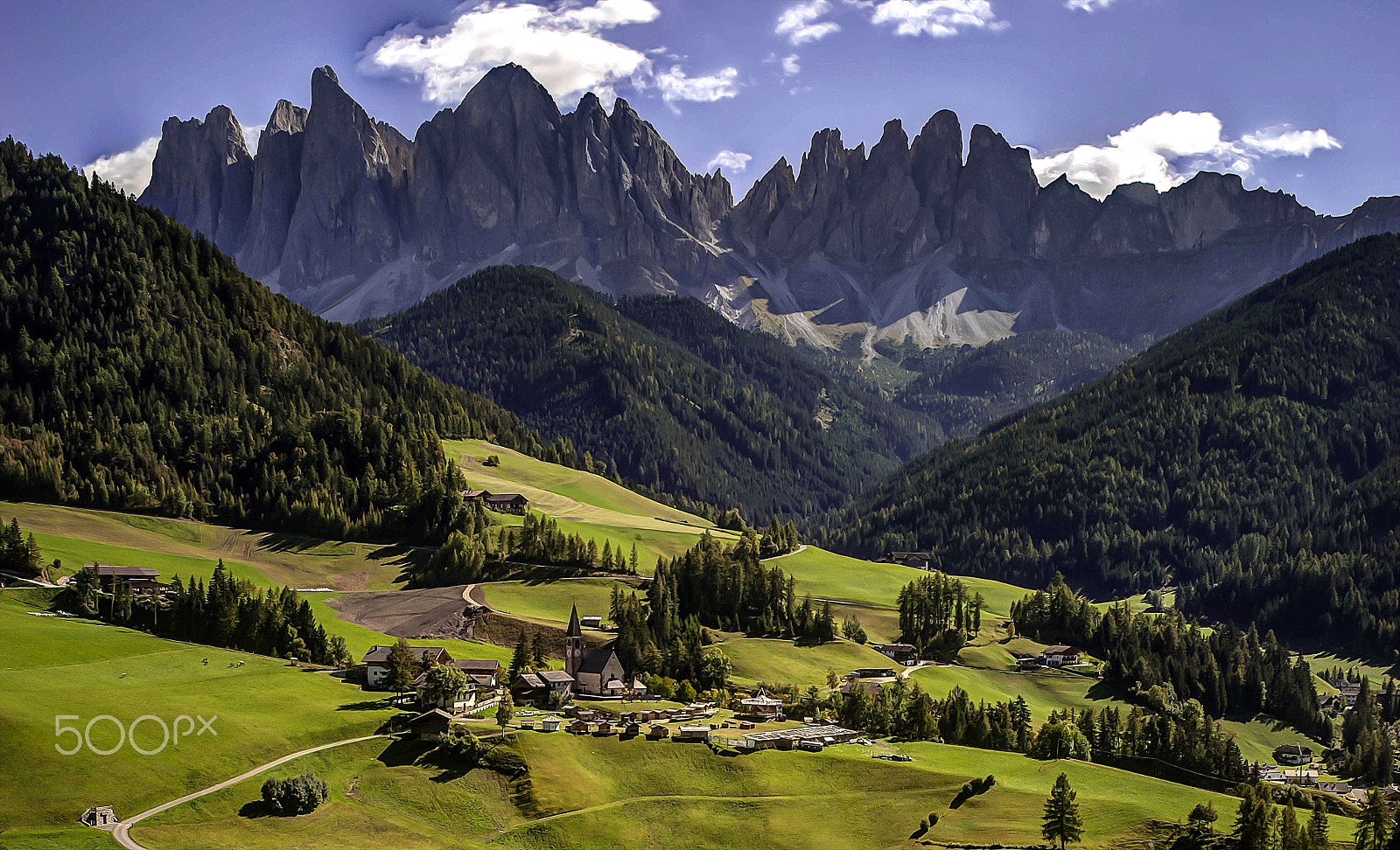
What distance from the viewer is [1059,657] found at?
153 metres

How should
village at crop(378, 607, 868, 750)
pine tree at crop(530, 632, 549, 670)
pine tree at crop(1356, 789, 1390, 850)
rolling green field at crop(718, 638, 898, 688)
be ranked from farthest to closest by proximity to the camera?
rolling green field at crop(718, 638, 898, 688), pine tree at crop(530, 632, 549, 670), village at crop(378, 607, 868, 750), pine tree at crop(1356, 789, 1390, 850)

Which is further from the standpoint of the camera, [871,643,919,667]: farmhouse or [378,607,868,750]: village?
[871,643,919,667]: farmhouse

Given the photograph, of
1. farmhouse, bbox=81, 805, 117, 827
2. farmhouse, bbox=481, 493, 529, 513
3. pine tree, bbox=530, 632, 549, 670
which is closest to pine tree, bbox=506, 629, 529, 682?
pine tree, bbox=530, 632, 549, 670

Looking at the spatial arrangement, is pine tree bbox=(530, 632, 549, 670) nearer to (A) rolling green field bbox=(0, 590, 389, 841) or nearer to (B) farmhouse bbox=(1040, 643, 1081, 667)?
(A) rolling green field bbox=(0, 590, 389, 841)

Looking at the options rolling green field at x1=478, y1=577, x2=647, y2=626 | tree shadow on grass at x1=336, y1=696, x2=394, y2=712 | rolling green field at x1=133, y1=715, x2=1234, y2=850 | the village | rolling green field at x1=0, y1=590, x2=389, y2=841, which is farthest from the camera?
rolling green field at x1=478, y1=577, x2=647, y2=626

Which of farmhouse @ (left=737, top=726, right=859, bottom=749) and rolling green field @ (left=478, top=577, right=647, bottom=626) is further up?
rolling green field @ (left=478, top=577, right=647, bottom=626)

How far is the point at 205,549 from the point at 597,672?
72.5 m

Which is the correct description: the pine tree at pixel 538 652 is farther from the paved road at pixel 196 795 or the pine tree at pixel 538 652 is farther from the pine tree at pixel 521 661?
the paved road at pixel 196 795

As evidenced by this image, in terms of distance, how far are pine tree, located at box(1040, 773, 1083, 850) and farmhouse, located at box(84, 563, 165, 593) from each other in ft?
280

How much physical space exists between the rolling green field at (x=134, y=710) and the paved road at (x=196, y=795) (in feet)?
1.84

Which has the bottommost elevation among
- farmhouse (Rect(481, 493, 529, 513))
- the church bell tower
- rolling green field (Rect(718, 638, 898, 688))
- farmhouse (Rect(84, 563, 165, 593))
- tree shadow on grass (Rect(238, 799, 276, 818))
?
tree shadow on grass (Rect(238, 799, 276, 818))

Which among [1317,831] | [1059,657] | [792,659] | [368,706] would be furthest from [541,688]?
[1059,657]

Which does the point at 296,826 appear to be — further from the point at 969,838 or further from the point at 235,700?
the point at 969,838

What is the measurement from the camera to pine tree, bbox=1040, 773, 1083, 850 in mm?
68750
